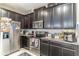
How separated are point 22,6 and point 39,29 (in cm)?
35

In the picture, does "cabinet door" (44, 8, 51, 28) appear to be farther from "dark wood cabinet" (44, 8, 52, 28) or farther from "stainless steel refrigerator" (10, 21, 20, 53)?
"stainless steel refrigerator" (10, 21, 20, 53)

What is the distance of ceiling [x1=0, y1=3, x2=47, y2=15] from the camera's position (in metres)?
1.20

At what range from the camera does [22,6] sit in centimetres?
124

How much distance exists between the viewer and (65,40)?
1227 millimetres

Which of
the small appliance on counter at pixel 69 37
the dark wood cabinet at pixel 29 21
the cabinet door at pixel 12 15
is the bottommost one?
the small appliance on counter at pixel 69 37

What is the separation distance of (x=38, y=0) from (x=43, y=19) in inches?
9.5

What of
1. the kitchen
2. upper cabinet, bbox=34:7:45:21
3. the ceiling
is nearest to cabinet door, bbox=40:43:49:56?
the kitchen

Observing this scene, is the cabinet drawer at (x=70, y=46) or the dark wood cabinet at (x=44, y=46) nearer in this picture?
the cabinet drawer at (x=70, y=46)

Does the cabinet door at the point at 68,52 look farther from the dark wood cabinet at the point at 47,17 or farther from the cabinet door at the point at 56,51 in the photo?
the dark wood cabinet at the point at 47,17

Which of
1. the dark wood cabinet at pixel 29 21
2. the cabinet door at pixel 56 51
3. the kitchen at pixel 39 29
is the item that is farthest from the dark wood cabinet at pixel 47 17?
the cabinet door at pixel 56 51

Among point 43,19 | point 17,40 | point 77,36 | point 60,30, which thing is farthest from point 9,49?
point 77,36

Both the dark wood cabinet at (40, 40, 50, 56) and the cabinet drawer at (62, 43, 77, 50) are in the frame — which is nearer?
the cabinet drawer at (62, 43, 77, 50)

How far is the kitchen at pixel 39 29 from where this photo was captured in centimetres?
120

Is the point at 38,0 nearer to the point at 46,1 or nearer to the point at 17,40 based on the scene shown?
the point at 46,1
